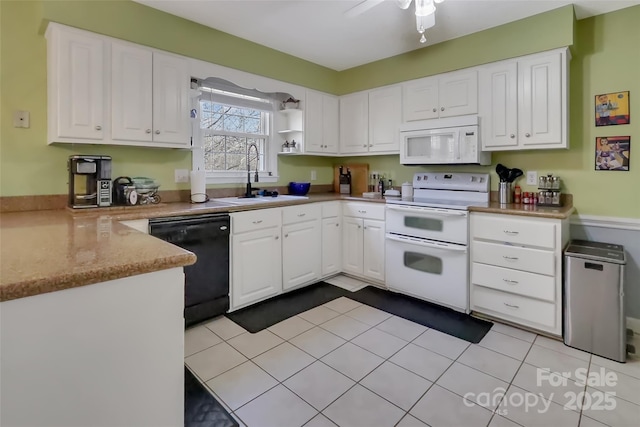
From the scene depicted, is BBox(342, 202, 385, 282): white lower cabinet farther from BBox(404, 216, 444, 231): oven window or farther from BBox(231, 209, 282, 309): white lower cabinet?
BBox(231, 209, 282, 309): white lower cabinet

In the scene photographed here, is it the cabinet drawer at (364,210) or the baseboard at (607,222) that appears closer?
the baseboard at (607,222)

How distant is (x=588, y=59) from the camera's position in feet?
8.98

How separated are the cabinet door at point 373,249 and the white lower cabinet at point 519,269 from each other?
877 millimetres

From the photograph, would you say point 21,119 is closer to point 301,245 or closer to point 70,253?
point 70,253

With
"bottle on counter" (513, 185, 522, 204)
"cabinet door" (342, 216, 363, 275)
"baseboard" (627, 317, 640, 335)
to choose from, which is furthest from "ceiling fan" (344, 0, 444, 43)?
"baseboard" (627, 317, 640, 335)

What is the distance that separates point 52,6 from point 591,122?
3.91 meters

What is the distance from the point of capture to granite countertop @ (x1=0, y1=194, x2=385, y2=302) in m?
0.88

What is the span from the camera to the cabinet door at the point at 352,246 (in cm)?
360

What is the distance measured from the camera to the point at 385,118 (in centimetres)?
375

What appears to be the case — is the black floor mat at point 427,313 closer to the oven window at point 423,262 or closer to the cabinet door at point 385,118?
the oven window at point 423,262

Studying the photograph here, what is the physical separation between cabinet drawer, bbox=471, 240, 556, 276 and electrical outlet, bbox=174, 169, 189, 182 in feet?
8.24

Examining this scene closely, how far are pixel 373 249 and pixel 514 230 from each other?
1.30 metres

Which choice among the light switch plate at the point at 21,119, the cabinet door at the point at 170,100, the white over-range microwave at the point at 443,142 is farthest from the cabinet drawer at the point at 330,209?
the light switch plate at the point at 21,119

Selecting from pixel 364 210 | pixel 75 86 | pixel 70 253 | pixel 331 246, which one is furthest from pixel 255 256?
pixel 70 253
